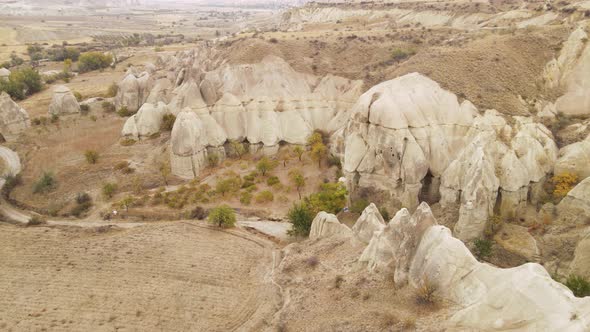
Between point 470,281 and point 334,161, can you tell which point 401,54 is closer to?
point 334,161

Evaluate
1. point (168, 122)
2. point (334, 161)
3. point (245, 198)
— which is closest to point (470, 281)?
point (245, 198)

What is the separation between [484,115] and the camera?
2975cm

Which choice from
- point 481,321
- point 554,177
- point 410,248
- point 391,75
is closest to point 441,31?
point 391,75

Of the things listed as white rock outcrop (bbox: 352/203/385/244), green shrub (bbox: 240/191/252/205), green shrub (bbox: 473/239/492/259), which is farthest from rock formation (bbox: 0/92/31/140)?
green shrub (bbox: 473/239/492/259)

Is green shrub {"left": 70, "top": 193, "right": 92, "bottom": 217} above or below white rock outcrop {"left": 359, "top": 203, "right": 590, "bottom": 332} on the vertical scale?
below

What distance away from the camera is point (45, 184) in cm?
3734

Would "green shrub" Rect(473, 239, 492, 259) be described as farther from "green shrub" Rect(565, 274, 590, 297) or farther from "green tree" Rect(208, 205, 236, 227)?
"green tree" Rect(208, 205, 236, 227)

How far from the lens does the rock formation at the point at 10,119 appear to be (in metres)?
48.2

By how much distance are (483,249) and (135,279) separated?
65.9 ft

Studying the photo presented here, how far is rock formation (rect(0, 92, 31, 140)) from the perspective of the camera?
4816 cm

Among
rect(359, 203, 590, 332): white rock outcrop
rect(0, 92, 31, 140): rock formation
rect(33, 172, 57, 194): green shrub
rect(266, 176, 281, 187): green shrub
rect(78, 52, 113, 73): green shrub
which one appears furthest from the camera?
rect(78, 52, 113, 73): green shrub

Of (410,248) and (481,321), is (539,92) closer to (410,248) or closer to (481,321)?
(410,248)

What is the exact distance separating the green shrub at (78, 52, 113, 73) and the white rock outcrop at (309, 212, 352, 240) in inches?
3126

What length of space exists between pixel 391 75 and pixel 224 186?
726 inches
